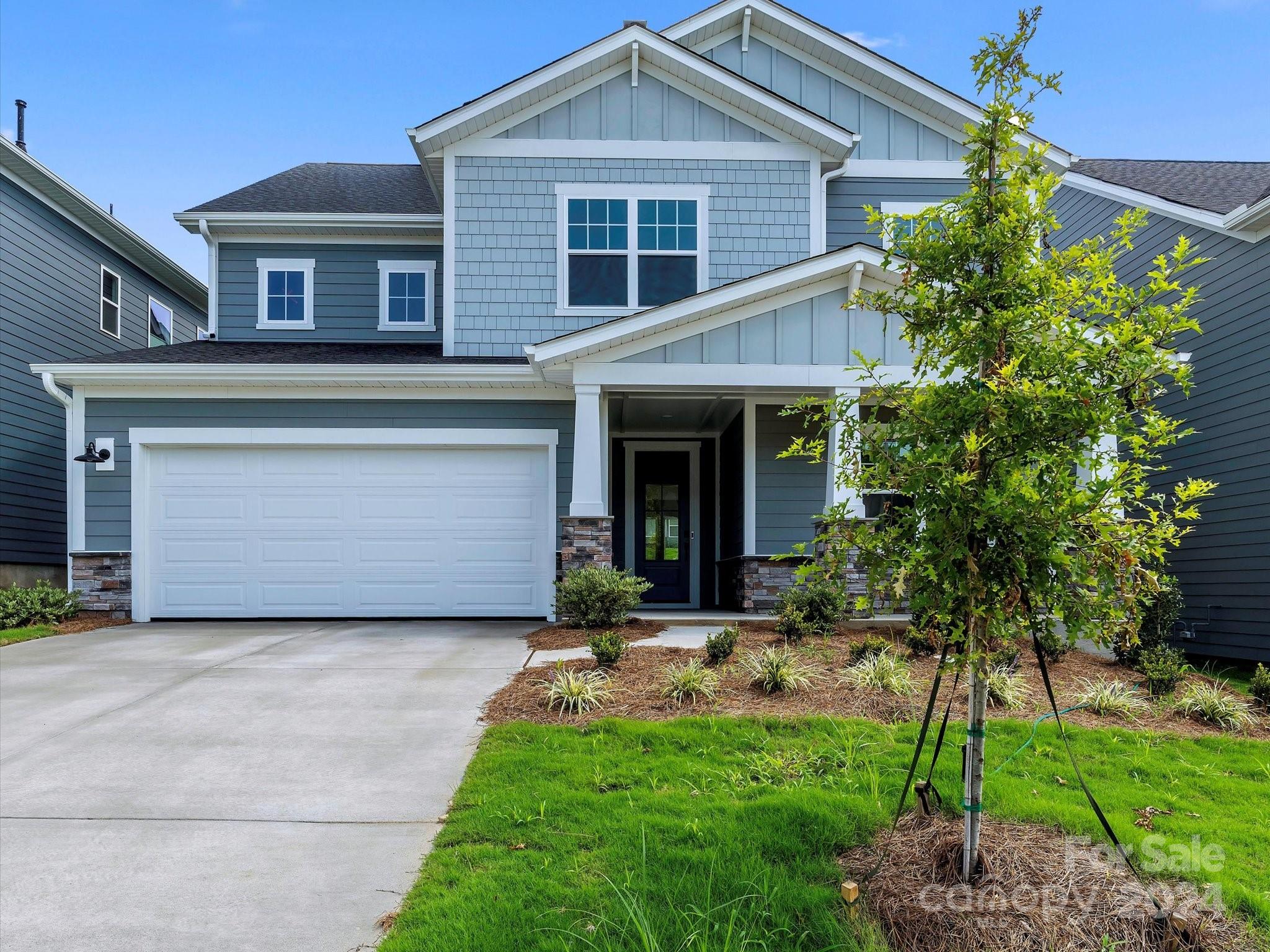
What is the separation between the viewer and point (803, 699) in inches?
234

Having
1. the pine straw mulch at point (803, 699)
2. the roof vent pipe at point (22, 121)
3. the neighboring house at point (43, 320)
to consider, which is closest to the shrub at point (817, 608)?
the pine straw mulch at point (803, 699)

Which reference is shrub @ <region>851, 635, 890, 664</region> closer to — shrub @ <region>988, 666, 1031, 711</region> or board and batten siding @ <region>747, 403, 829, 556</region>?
shrub @ <region>988, 666, 1031, 711</region>

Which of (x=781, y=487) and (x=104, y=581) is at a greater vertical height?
(x=781, y=487)

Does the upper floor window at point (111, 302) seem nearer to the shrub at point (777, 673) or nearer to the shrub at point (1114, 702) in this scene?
the shrub at point (777, 673)

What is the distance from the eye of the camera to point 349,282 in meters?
13.0

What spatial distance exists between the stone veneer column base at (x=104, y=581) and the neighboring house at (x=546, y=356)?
37 mm

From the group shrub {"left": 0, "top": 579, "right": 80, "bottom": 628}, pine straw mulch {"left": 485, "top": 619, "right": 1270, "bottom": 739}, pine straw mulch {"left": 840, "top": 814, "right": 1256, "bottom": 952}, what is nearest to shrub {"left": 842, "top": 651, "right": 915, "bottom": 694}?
pine straw mulch {"left": 485, "top": 619, "right": 1270, "bottom": 739}

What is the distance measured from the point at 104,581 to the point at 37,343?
5032 mm

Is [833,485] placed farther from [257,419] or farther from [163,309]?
[163,309]

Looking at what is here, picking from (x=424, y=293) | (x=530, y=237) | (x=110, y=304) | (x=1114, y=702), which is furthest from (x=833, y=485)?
(x=110, y=304)

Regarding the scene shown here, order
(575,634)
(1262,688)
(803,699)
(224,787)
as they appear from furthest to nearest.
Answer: (575,634) < (1262,688) < (803,699) < (224,787)

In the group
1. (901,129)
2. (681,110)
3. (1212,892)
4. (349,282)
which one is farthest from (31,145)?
(1212,892)

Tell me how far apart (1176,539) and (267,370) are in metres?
9.65

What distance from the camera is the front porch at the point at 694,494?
9.62 m
